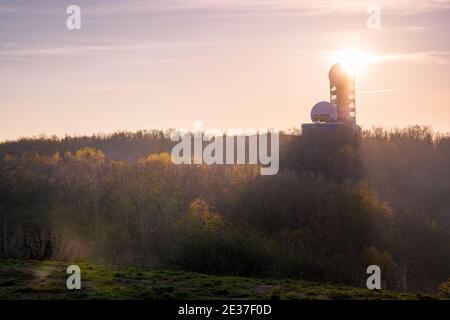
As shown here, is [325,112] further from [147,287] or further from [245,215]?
[147,287]

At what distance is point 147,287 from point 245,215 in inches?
1032

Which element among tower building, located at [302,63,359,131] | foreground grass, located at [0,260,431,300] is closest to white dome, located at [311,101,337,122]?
tower building, located at [302,63,359,131]

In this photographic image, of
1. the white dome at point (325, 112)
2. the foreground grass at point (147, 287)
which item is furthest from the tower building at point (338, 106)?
the foreground grass at point (147, 287)

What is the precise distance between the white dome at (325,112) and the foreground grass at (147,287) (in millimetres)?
39216

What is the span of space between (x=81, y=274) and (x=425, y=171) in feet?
189

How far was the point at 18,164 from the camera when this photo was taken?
201 ft

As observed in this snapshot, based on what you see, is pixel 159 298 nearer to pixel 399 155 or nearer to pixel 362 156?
pixel 362 156

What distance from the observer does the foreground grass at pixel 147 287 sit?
53.4ft

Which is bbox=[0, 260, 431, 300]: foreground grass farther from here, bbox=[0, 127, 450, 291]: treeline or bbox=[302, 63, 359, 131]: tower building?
bbox=[302, 63, 359, 131]: tower building

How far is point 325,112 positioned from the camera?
57719 millimetres

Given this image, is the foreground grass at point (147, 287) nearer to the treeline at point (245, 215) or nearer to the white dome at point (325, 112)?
the treeline at point (245, 215)
